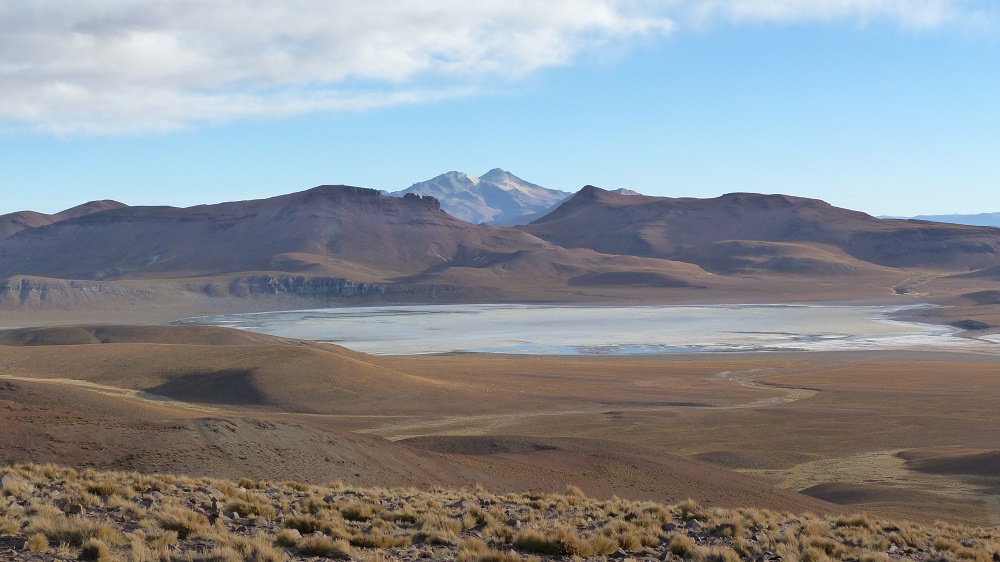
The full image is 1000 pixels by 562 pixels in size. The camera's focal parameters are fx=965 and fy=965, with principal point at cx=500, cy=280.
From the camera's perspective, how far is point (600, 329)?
292 ft

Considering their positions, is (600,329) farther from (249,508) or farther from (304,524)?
(304,524)

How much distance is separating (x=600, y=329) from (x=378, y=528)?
7919 centimetres

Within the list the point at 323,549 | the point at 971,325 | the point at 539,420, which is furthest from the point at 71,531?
the point at 971,325

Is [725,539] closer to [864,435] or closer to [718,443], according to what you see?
[718,443]

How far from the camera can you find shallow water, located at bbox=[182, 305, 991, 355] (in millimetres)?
71000

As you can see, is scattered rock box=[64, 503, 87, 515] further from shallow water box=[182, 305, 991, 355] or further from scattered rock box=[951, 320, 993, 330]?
scattered rock box=[951, 320, 993, 330]

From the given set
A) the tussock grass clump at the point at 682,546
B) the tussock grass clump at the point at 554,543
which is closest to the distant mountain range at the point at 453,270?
the tussock grass clump at the point at 554,543

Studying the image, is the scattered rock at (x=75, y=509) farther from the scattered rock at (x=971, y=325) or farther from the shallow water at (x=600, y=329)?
the scattered rock at (x=971, y=325)

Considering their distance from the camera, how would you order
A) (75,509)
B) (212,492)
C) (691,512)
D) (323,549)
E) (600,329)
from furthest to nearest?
1. (600,329)
2. (691,512)
3. (212,492)
4. (75,509)
5. (323,549)

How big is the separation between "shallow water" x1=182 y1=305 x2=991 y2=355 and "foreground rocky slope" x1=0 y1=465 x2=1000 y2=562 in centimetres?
5430

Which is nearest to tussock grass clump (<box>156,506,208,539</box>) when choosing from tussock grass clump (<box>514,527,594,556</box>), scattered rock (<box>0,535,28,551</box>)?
scattered rock (<box>0,535,28,551</box>)

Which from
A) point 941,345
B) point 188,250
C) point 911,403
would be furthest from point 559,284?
point 911,403

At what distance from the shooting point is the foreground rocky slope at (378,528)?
9.02 m

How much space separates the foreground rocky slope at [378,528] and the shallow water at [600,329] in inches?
2138
